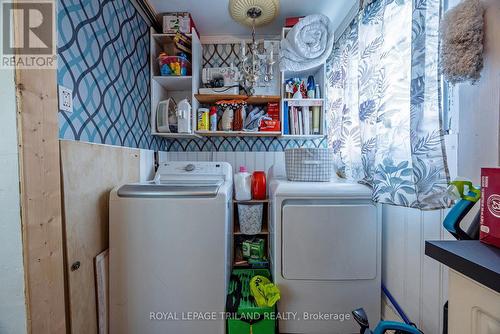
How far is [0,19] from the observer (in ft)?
2.71

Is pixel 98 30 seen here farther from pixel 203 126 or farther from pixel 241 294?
pixel 241 294

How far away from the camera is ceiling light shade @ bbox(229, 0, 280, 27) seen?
1.49 m

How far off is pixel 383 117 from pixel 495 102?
0.43 meters

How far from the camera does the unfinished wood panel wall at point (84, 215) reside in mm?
1035

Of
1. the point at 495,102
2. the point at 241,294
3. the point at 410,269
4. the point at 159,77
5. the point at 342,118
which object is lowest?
the point at 241,294

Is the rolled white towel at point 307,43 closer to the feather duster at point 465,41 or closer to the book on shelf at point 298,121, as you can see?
the book on shelf at point 298,121

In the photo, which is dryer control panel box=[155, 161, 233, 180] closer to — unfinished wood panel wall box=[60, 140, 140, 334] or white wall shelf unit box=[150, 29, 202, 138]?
white wall shelf unit box=[150, 29, 202, 138]

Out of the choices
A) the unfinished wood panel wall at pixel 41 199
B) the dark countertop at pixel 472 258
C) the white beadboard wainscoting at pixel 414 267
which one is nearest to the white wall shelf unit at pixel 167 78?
the unfinished wood panel wall at pixel 41 199

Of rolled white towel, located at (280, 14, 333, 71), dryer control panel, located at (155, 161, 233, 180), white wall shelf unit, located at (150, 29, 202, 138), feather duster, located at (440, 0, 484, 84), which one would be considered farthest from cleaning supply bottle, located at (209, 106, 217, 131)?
feather duster, located at (440, 0, 484, 84)

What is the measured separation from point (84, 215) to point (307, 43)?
204 cm

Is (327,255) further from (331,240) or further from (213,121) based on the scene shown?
(213,121)

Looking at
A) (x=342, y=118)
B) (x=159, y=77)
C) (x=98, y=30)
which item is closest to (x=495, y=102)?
(x=342, y=118)

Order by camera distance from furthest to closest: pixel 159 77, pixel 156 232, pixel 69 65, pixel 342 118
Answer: pixel 159 77 → pixel 342 118 → pixel 156 232 → pixel 69 65

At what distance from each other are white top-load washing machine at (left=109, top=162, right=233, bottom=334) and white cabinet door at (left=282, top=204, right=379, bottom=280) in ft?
1.42
